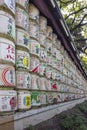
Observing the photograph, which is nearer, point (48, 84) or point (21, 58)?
point (21, 58)

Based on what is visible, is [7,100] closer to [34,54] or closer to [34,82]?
[34,82]

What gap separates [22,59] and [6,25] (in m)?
0.81

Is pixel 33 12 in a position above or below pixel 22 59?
above

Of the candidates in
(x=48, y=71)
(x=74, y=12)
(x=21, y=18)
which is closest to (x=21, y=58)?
(x=21, y=18)

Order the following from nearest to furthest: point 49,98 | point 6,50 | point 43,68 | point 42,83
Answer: point 6,50, point 42,83, point 43,68, point 49,98

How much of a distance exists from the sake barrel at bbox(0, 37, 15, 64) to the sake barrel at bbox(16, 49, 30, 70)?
0.49m

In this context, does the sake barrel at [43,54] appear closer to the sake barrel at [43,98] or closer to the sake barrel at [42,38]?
the sake barrel at [42,38]

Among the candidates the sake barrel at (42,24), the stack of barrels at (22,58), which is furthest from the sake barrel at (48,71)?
the stack of barrels at (22,58)

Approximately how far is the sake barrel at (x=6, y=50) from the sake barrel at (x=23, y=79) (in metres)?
0.54

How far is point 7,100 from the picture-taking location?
3.52 metres

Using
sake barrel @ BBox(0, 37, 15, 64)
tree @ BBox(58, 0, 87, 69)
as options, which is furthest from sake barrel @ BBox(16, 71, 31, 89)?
tree @ BBox(58, 0, 87, 69)

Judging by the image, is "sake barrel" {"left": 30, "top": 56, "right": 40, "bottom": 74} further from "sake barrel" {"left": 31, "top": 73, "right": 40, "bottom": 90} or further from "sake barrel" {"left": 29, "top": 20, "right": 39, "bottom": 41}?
"sake barrel" {"left": 29, "top": 20, "right": 39, "bottom": 41}

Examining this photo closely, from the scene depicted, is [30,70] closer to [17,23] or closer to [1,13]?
[17,23]

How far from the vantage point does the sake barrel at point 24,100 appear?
4.15 m
